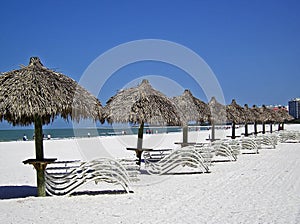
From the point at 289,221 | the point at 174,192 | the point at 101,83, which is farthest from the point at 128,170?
the point at 101,83

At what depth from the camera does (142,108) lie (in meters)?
9.34

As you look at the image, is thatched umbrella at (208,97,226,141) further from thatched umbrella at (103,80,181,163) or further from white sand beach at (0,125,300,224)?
white sand beach at (0,125,300,224)

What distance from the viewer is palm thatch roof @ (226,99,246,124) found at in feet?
59.5

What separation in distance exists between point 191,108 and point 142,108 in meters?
3.78

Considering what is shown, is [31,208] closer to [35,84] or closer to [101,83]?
[35,84]

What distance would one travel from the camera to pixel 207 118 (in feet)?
46.6

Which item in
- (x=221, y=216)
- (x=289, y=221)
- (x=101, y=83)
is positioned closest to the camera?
(x=289, y=221)

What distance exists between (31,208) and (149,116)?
4152 mm

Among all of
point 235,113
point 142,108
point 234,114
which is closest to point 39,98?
point 142,108

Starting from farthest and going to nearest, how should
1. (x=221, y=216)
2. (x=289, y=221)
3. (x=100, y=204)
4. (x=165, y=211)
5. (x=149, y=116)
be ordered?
(x=149, y=116), (x=100, y=204), (x=165, y=211), (x=221, y=216), (x=289, y=221)

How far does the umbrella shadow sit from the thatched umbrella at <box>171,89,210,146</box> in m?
5.65

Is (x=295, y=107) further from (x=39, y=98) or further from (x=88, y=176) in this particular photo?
(x=39, y=98)

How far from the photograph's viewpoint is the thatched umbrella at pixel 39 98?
6027 mm

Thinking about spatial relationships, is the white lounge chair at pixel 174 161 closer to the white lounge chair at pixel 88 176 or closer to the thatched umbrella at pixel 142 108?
the thatched umbrella at pixel 142 108
